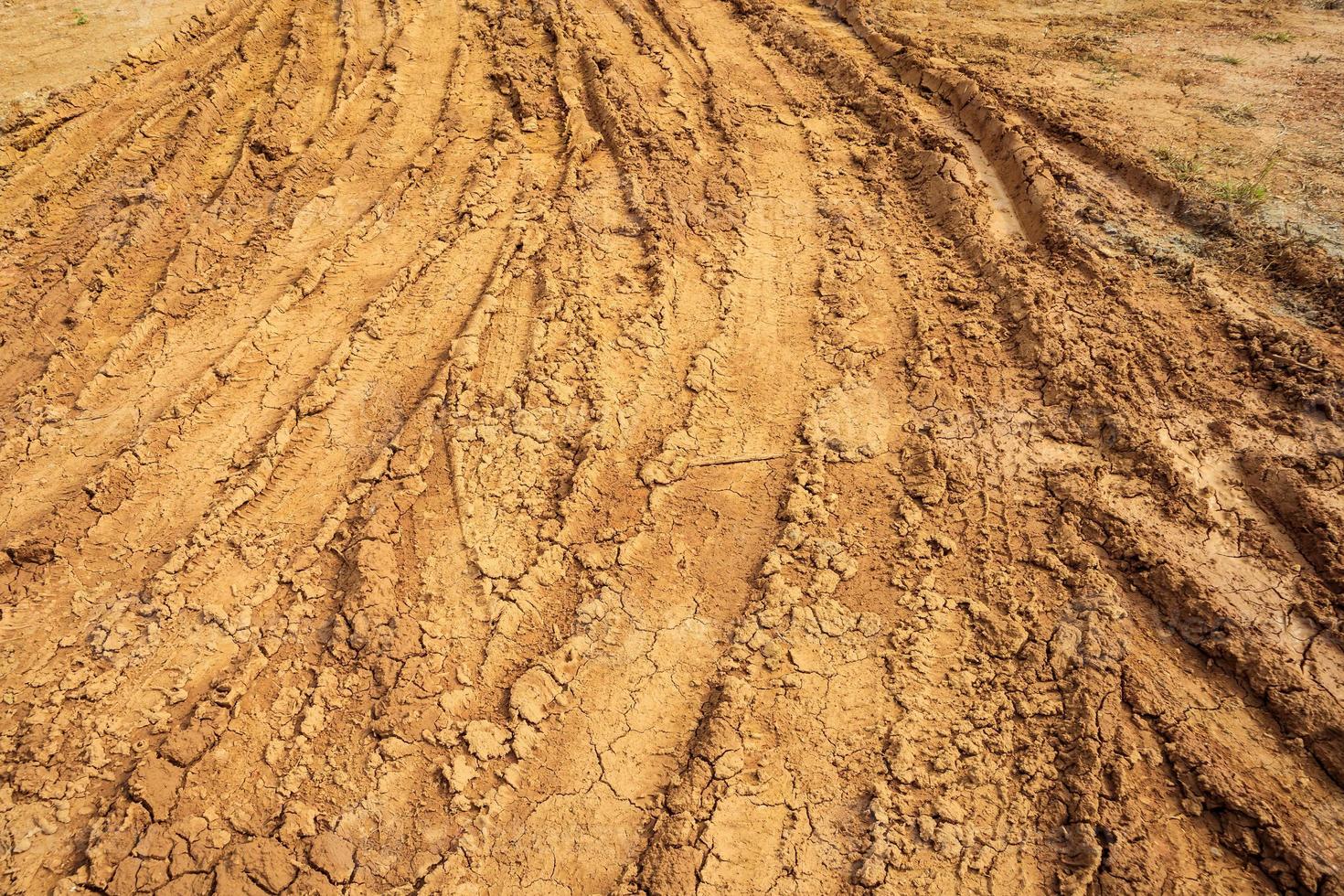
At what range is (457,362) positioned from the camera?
12.2 ft

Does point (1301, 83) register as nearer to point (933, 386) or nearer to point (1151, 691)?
point (933, 386)

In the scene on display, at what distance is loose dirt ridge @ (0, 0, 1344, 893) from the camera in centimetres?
240

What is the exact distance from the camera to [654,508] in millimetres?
3246

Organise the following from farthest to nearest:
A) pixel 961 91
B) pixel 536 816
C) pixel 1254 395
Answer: pixel 961 91, pixel 1254 395, pixel 536 816

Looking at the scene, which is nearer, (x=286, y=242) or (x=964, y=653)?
(x=964, y=653)

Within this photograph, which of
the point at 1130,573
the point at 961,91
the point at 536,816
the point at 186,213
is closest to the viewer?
the point at 536,816

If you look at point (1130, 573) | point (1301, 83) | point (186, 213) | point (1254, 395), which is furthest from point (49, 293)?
point (1301, 83)

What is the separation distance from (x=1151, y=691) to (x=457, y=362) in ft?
11.6

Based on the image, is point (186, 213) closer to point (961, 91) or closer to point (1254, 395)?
point (961, 91)

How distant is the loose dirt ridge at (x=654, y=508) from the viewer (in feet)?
7.89

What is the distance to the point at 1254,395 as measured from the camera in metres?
3.53

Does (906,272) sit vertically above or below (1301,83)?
below

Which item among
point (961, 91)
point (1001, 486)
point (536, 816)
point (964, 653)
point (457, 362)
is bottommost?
point (536, 816)

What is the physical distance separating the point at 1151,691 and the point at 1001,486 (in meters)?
1.04
